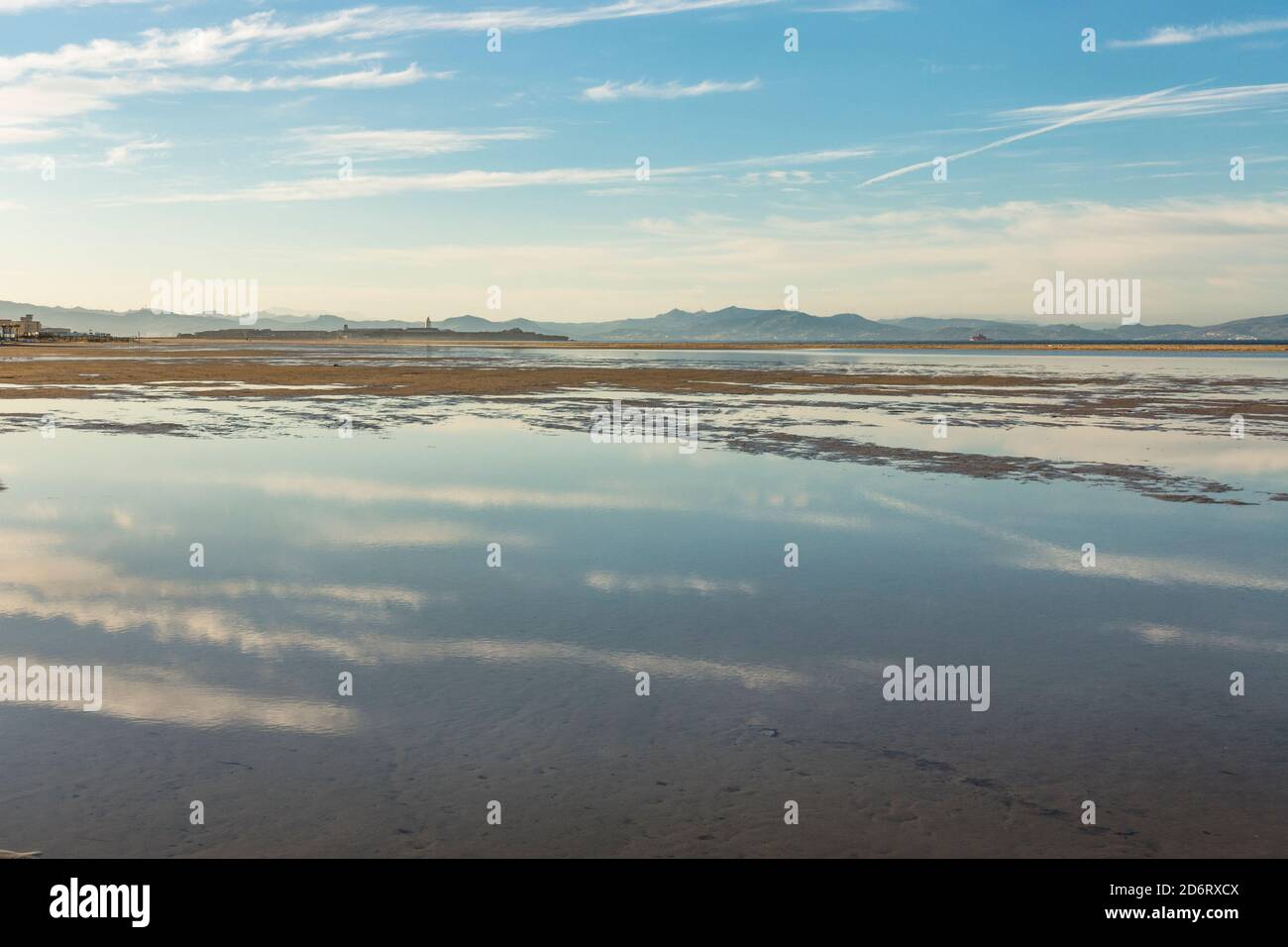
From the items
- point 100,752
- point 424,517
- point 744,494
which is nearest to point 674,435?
point 744,494

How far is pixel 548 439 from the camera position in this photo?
25.4 metres

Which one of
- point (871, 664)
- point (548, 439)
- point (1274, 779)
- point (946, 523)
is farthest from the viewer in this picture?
point (548, 439)

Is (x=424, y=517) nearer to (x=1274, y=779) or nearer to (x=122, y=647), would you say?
(x=122, y=647)

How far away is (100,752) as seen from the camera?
6398mm

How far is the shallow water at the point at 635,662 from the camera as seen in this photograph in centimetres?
557

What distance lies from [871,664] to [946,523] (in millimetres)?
6920

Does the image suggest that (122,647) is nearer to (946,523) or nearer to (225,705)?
(225,705)

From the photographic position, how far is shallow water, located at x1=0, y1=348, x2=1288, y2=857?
5.57 m

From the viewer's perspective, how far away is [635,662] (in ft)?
27.4

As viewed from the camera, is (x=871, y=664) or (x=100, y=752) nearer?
(x=100, y=752)
